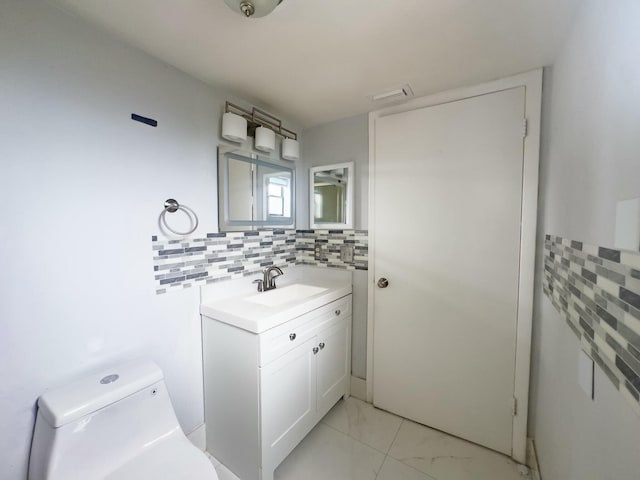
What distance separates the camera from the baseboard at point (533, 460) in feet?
4.07

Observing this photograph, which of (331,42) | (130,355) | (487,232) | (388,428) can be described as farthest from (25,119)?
(388,428)

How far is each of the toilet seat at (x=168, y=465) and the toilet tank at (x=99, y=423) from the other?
0.03 m

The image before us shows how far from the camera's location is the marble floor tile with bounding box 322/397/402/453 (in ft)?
5.06

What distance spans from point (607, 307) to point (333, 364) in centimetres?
145

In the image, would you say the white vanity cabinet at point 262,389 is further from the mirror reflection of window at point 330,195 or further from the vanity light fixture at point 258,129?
the vanity light fixture at point 258,129

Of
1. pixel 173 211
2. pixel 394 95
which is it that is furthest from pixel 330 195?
pixel 173 211

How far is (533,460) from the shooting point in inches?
51.2

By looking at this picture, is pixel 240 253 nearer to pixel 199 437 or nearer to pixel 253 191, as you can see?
pixel 253 191

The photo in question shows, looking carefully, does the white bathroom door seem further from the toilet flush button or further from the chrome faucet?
the toilet flush button

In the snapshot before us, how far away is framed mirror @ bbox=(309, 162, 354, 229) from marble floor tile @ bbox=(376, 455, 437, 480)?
1.47 metres

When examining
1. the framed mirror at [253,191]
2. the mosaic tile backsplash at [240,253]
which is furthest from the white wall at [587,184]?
the framed mirror at [253,191]

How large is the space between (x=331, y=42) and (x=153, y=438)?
1870 millimetres

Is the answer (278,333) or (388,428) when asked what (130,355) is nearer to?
(278,333)

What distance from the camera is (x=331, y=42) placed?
111cm
